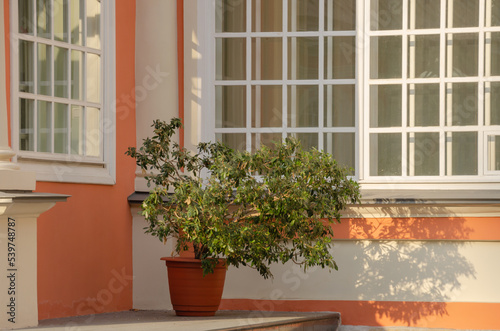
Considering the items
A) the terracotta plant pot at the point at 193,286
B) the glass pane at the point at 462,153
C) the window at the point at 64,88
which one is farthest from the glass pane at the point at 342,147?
the window at the point at 64,88

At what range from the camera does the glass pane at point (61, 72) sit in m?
6.76

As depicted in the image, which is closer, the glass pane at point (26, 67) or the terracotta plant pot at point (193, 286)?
the glass pane at point (26, 67)

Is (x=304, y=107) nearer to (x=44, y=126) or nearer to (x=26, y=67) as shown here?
(x=44, y=126)

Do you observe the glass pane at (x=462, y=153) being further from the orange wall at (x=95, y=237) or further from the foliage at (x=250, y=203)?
the orange wall at (x=95, y=237)

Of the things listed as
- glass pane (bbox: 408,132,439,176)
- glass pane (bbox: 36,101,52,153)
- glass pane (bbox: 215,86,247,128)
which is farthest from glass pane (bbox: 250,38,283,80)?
glass pane (bbox: 36,101,52,153)

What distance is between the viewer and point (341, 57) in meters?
7.77

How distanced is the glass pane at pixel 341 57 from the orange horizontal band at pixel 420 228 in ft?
4.31

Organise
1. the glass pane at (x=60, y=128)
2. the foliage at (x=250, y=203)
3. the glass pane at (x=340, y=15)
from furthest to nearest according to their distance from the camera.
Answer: the glass pane at (x=340, y=15)
the glass pane at (x=60, y=128)
the foliage at (x=250, y=203)

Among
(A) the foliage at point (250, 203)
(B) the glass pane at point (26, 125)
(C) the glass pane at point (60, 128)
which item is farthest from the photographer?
(C) the glass pane at point (60, 128)

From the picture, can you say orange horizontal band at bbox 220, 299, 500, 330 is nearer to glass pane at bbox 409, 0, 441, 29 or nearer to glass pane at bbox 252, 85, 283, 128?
glass pane at bbox 252, 85, 283, 128

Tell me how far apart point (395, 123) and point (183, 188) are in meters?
2.18

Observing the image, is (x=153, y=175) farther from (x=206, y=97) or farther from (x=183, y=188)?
(x=206, y=97)

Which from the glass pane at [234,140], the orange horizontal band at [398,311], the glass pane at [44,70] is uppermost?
the glass pane at [44,70]

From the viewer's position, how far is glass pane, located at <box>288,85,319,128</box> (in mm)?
7812
